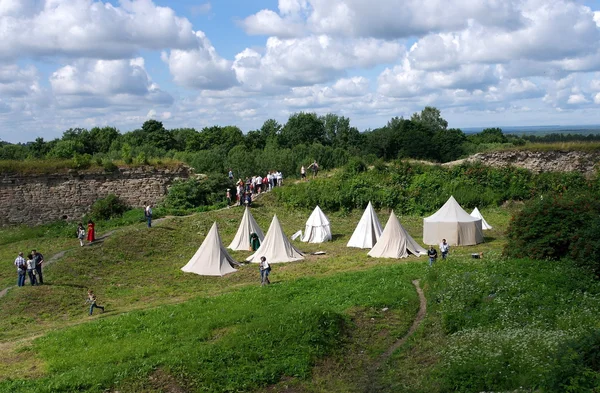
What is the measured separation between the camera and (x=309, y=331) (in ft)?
34.2

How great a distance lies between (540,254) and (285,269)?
777cm

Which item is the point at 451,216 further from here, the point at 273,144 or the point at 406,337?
the point at 273,144

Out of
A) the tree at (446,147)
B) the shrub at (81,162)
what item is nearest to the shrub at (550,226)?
the shrub at (81,162)

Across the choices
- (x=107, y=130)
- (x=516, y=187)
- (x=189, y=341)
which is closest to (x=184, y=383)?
(x=189, y=341)

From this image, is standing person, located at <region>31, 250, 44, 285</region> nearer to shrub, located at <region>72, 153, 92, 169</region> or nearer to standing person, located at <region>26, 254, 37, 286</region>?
standing person, located at <region>26, 254, 37, 286</region>

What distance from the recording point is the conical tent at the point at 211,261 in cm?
1912

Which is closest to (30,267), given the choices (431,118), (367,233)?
(367,233)

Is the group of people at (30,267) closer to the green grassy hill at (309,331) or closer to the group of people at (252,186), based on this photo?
the green grassy hill at (309,331)

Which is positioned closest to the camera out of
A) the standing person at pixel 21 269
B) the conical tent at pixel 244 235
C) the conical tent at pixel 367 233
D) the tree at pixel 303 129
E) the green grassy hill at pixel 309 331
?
the green grassy hill at pixel 309 331

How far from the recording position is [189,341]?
10797mm

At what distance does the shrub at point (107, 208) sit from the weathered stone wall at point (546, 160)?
58.1 ft

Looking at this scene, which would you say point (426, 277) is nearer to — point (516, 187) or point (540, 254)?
point (540, 254)

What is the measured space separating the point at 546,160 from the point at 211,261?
19.1 metres

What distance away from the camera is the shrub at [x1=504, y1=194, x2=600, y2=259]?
1422 cm
